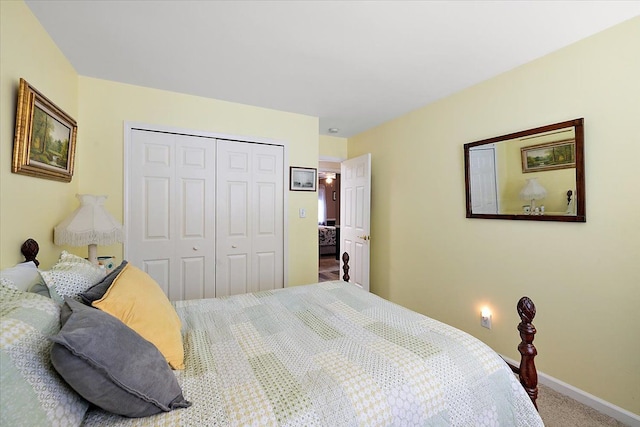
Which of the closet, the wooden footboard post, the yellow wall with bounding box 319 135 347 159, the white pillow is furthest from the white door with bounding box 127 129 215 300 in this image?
the wooden footboard post

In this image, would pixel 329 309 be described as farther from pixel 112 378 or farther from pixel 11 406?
pixel 11 406

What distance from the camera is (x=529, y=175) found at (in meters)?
2.16

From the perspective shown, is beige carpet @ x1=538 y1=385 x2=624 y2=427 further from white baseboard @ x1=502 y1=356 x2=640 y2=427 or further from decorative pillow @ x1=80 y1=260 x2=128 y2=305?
decorative pillow @ x1=80 y1=260 x2=128 y2=305

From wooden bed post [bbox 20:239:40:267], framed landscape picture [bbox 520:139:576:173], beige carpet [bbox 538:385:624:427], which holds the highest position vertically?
framed landscape picture [bbox 520:139:576:173]

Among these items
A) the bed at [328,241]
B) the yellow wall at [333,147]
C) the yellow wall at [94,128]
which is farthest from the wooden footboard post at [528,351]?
the bed at [328,241]

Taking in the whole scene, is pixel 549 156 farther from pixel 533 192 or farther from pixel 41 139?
pixel 41 139

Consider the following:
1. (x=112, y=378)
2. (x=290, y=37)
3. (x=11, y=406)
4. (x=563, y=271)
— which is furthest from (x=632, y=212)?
(x=11, y=406)

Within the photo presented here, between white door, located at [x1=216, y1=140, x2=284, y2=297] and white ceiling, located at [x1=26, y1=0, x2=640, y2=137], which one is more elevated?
white ceiling, located at [x1=26, y1=0, x2=640, y2=137]

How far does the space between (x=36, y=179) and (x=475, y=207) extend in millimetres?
3327

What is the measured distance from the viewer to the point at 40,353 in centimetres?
76

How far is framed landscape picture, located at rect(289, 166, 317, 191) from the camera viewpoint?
3.45 metres

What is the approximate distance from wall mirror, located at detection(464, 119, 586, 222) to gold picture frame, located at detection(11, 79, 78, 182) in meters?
3.18

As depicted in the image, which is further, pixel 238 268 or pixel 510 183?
pixel 238 268

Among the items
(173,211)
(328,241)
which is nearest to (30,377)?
(173,211)
